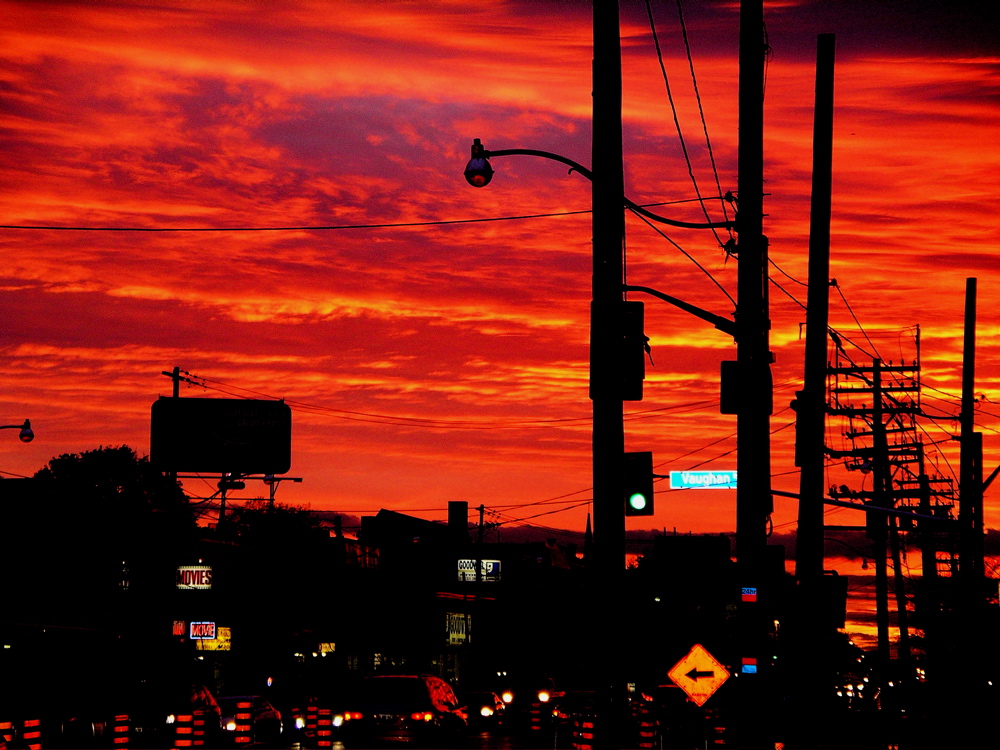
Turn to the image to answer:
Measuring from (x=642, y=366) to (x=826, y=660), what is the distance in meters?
12.3

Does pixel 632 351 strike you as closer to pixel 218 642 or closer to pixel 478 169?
pixel 478 169

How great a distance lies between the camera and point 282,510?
13012 centimetres

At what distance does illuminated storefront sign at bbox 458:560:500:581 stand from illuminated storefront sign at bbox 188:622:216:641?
42.7 m

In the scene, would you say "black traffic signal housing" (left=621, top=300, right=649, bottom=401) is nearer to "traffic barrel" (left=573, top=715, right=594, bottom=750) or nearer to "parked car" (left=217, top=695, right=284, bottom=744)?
"traffic barrel" (left=573, top=715, right=594, bottom=750)

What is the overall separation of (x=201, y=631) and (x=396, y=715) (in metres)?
31.9

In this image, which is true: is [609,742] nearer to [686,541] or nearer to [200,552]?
[200,552]

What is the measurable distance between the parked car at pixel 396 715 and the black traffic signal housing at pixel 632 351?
1021 inches

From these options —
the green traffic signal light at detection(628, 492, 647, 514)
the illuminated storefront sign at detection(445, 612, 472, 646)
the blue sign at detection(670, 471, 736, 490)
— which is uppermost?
the blue sign at detection(670, 471, 736, 490)

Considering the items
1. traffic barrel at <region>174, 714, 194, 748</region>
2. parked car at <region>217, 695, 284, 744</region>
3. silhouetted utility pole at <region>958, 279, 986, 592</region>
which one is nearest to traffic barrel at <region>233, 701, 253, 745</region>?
parked car at <region>217, 695, 284, 744</region>

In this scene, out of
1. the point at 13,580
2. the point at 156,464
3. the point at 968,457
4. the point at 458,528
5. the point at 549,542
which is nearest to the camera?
the point at 968,457

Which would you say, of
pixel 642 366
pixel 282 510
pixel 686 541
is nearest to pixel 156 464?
pixel 642 366

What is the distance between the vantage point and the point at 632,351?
11.7 meters

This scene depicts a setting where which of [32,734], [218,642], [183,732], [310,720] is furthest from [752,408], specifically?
[218,642]

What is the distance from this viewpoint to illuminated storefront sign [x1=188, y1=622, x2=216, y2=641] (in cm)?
6406
